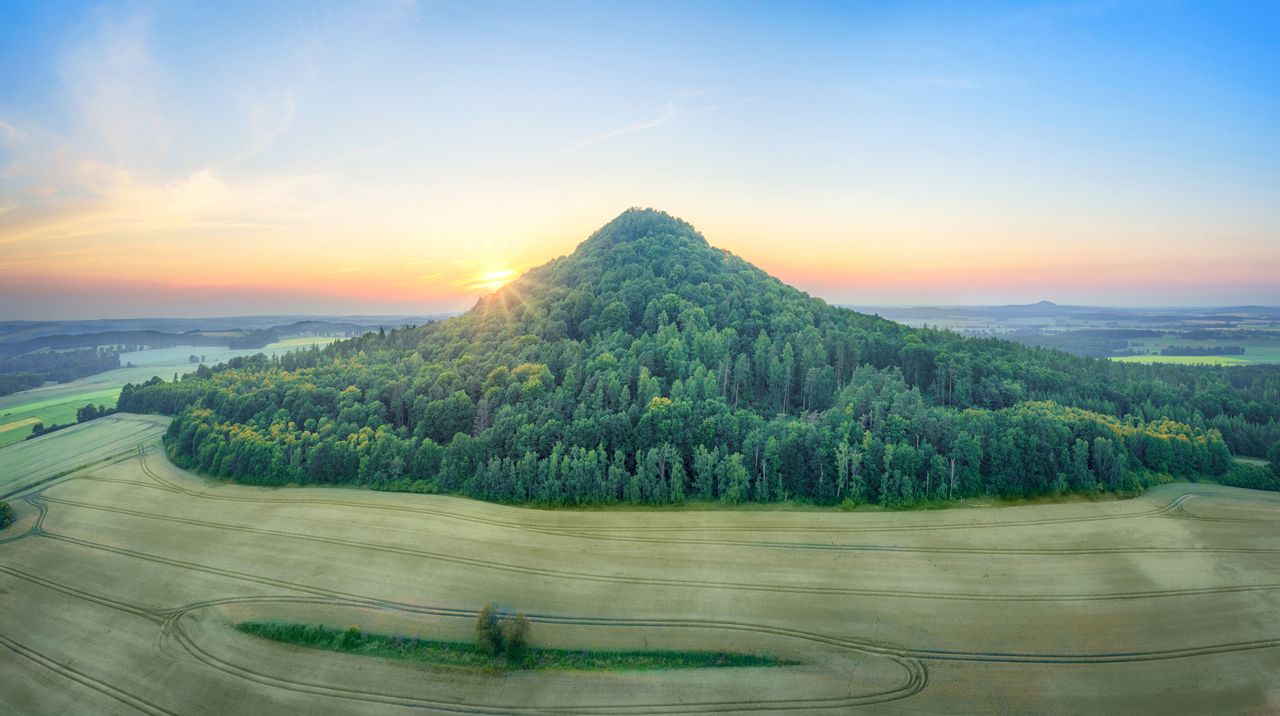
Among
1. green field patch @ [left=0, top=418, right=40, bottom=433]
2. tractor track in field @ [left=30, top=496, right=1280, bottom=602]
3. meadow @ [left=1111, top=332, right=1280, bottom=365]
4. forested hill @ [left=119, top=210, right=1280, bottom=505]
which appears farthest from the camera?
meadow @ [left=1111, top=332, right=1280, bottom=365]

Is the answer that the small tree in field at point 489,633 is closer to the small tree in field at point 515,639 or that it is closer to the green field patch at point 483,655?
the small tree in field at point 515,639

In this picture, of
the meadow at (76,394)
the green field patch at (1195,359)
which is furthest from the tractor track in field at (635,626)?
the green field patch at (1195,359)

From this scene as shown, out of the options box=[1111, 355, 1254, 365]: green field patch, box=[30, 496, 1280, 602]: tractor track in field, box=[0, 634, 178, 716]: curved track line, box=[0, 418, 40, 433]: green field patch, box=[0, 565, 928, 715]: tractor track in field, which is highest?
box=[1111, 355, 1254, 365]: green field patch

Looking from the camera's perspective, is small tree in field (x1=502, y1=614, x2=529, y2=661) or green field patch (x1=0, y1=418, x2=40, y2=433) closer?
small tree in field (x1=502, y1=614, x2=529, y2=661)

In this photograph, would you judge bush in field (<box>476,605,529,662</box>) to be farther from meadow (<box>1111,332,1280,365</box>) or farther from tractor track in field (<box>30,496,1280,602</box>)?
meadow (<box>1111,332,1280,365</box>)

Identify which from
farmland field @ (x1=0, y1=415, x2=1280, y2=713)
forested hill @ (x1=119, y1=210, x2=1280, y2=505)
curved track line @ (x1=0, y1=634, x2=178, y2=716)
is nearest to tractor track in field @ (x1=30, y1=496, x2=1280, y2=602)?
farmland field @ (x1=0, y1=415, x2=1280, y2=713)

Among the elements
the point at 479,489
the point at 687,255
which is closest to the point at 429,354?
the point at 479,489

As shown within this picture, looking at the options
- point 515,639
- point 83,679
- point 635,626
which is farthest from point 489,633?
point 83,679
